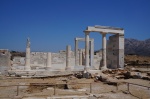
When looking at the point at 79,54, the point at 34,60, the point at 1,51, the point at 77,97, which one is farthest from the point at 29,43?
the point at 77,97

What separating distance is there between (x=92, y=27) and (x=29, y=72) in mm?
10629

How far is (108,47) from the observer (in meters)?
31.1

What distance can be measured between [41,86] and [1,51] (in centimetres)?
1432

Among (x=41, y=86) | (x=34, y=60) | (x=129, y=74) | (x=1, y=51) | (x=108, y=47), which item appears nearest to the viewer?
(x=41, y=86)

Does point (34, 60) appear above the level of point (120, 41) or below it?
below

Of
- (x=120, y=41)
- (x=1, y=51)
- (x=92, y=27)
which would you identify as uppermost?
(x=92, y=27)

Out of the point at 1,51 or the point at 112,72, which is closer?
the point at 112,72

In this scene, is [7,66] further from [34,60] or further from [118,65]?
[118,65]

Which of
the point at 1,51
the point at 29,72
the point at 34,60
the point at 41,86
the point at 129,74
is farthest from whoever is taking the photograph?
the point at 34,60

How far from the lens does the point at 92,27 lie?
2556 centimetres

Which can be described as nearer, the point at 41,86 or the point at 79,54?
the point at 41,86

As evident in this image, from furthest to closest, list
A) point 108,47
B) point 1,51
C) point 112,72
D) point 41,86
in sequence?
point 108,47
point 1,51
point 112,72
point 41,86

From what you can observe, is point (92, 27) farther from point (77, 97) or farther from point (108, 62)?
point (77, 97)

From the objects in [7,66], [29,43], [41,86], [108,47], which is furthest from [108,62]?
[41,86]
